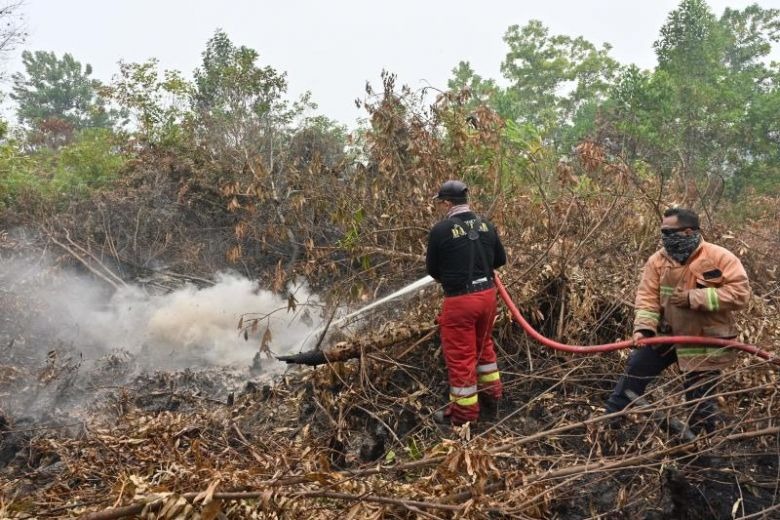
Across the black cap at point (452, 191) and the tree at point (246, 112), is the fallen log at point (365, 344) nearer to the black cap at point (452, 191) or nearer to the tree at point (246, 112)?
the black cap at point (452, 191)

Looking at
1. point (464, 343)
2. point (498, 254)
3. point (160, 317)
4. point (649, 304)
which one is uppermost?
point (498, 254)

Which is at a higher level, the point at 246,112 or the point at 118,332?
the point at 246,112

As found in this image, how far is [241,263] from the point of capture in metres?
10.2

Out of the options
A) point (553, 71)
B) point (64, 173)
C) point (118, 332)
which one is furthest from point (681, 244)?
point (553, 71)

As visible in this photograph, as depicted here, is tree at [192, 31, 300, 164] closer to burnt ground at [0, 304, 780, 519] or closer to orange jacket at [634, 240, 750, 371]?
burnt ground at [0, 304, 780, 519]

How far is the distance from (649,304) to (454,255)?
1.23 m

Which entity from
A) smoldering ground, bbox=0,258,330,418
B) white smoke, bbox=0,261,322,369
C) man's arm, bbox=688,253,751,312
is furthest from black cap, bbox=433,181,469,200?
white smoke, bbox=0,261,322,369

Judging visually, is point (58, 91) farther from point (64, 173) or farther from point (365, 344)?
point (365, 344)

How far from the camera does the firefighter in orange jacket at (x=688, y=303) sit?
10.4ft

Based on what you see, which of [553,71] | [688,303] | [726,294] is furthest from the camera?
[553,71]

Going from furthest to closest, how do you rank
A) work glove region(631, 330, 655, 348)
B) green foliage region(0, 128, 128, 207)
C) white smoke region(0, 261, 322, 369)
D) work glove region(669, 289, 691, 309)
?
green foliage region(0, 128, 128, 207) < white smoke region(0, 261, 322, 369) < work glove region(631, 330, 655, 348) < work glove region(669, 289, 691, 309)

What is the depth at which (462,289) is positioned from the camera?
12.9 feet

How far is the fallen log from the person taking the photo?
435 cm

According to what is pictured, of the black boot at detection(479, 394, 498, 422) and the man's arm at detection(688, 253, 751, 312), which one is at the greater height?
the man's arm at detection(688, 253, 751, 312)
